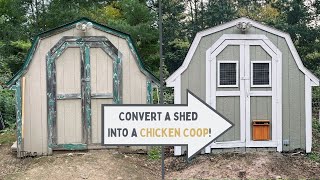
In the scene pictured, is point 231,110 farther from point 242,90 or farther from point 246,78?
point 246,78

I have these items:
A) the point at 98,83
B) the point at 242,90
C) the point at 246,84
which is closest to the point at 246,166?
the point at 242,90

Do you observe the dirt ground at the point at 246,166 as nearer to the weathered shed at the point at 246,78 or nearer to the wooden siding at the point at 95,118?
the weathered shed at the point at 246,78

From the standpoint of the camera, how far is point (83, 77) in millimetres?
8820

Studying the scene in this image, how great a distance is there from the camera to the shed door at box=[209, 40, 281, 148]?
8.94 meters

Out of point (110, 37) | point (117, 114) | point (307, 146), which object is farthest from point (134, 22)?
point (117, 114)

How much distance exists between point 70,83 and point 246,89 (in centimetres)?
363

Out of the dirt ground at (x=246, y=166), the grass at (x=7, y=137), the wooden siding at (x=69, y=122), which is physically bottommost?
the dirt ground at (x=246, y=166)

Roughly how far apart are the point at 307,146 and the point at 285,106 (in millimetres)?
982

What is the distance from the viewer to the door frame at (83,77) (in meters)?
8.76

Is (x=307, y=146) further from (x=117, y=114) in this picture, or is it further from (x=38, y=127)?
(x=117, y=114)

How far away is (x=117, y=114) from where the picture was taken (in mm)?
3756

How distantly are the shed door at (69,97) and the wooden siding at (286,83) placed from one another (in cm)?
217

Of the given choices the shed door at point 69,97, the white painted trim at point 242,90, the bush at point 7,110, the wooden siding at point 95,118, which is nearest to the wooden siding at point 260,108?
the white painted trim at point 242,90

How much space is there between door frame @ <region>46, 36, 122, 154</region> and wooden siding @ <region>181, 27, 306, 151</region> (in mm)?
1403
